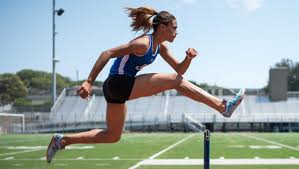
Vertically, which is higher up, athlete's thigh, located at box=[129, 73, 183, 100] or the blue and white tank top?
the blue and white tank top

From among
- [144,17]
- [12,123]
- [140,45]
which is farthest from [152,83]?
[12,123]

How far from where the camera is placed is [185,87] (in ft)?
20.2

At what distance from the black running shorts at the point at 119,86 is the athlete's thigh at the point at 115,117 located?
0.18 metres

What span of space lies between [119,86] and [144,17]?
2.87ft

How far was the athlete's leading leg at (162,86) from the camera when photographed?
19.9 feet

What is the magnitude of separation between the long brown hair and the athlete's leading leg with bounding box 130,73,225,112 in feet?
1.89

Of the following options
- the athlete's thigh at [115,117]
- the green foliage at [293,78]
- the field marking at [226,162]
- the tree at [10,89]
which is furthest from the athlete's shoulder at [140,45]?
the green foliage at [293,78]

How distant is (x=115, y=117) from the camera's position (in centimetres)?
633

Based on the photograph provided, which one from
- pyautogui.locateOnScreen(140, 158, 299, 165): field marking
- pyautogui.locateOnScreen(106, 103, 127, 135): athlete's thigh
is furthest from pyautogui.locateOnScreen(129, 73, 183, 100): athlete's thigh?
pyautogui.locateOnScreen(140, 158, 299, 165): field marking

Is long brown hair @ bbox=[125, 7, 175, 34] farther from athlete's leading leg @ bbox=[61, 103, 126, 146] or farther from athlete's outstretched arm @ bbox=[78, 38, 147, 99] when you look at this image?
athlete's leading leg @ bbox=[61, 103, 126, 146]

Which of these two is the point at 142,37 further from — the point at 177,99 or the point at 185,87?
the point at 177,99

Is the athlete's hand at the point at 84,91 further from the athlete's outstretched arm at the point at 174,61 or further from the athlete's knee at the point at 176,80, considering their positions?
the athlete's outstretched arm at the point at 174,61

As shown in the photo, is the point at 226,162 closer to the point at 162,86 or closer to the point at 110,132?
the point at 110,132

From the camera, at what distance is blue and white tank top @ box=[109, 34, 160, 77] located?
19.7 feet
